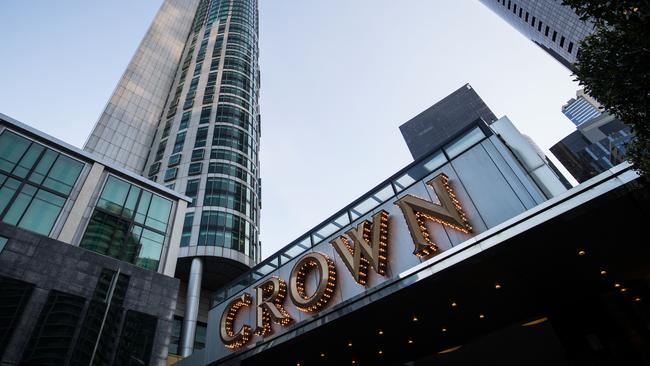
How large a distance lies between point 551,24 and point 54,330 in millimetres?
98810

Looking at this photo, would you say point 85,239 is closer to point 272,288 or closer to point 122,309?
point 122,309

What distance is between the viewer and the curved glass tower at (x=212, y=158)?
140ft

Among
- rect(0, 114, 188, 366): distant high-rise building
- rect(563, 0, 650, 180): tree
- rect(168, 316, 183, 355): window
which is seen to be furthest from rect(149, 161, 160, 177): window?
rect(563, 0, 650, 180): tree

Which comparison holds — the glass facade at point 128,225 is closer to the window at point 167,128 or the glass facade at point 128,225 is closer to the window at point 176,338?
the window at point 176,338

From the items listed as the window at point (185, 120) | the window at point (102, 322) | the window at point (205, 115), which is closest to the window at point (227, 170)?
the window at point (205, 115)

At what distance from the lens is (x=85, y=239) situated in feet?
76.1

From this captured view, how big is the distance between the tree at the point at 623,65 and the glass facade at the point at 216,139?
4022cm

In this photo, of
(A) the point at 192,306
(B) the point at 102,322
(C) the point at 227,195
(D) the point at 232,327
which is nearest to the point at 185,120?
(C) the point at 227,195

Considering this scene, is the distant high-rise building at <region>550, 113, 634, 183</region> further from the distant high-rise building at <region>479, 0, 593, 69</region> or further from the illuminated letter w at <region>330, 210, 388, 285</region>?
the illuminated letter w at <region>330, 210, 388, 285</region>

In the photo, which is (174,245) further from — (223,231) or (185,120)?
(185,120)

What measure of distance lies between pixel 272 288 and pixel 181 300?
30.7 metres

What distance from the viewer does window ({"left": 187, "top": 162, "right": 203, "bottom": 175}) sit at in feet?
164

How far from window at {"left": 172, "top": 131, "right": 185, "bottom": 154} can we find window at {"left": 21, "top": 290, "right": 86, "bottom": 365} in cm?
3776

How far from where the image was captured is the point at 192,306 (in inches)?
1565
